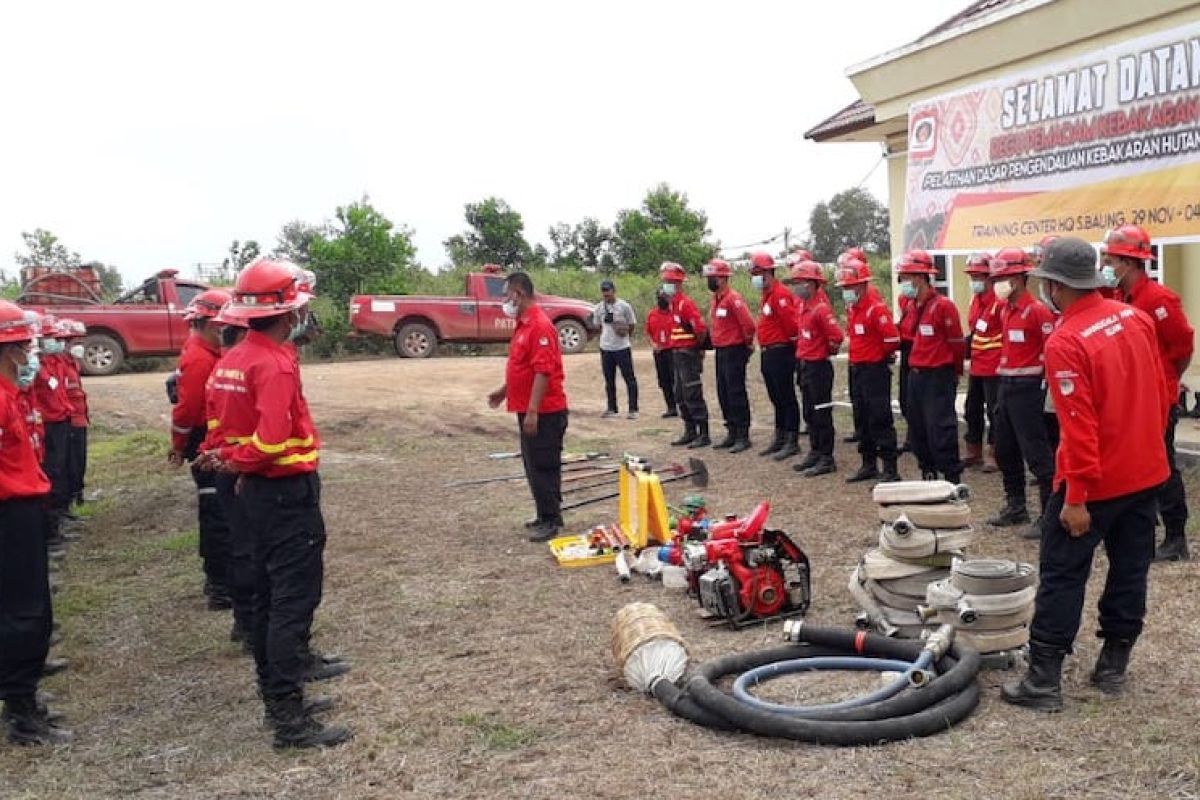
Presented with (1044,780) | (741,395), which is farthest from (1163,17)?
(1044,780)

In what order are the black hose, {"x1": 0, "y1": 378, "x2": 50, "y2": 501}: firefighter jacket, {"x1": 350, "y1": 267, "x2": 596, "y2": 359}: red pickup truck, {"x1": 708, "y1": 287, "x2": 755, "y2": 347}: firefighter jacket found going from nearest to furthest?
the black hose, {"x1": 0, "y1": 378, "x2": 50, "y2": 501}: firefighter jacket, {"x1": 708, "y1": 287, "x2": 755, "y2": 347}: firefighter jacket, {"x1": 350, "y1": 267, "x2": 596, "y2": 359}: red pickup truck

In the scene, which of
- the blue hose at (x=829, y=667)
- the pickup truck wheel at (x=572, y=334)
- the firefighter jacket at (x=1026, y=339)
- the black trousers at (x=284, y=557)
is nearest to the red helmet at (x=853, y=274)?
the firefighter jacket at (x=1026, y=339)

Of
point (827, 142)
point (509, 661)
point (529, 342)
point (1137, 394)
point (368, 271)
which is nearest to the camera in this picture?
point (1137, 394)

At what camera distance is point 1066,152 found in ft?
30.7

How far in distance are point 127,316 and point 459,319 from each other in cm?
609

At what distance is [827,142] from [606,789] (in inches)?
556

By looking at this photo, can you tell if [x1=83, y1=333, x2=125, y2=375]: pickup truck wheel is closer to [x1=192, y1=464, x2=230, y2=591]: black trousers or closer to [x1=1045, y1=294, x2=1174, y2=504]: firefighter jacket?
[x1=192, y1=464, x2=230, y2=591]: black trousers

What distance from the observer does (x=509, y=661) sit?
17.6 ft

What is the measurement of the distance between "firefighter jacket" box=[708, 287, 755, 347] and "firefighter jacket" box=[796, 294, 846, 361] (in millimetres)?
1141

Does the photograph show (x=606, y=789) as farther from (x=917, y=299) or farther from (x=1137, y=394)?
(x=917, y=299)

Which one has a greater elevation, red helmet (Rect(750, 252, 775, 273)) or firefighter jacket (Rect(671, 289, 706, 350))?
red helmet (Rect(750, 252, 775, 273))

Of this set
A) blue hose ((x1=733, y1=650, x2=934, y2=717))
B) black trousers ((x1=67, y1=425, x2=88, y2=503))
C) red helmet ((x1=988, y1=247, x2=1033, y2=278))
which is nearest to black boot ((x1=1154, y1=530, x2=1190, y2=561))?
red helmet ((x1=988, y1=247, x2=1033, y2=278))

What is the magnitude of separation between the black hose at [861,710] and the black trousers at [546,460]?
127 inches

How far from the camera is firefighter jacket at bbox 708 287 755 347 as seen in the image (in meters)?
11.2
